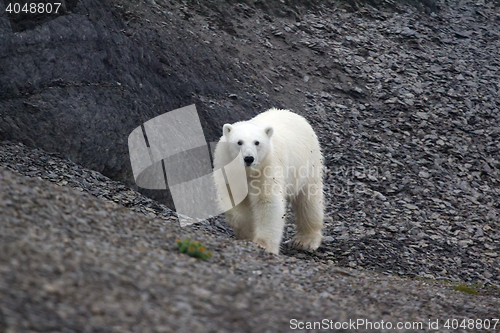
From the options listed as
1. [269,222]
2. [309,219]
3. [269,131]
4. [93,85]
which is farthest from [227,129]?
[93,85]

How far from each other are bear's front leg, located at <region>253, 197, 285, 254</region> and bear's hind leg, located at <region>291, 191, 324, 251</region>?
148 centimetres

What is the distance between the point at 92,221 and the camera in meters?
4.76

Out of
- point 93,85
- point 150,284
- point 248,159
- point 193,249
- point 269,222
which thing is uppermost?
point 93,85

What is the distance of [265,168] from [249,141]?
54 centimetres

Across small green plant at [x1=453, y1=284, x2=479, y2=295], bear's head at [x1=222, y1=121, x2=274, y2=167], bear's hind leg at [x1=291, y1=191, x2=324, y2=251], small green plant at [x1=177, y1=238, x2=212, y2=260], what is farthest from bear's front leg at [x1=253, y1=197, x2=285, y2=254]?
small green plant at [x1=453, y1=284, x2=479, y2=295]

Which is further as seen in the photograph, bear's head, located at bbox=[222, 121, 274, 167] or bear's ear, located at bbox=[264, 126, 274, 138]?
bear's ear, located at bbox=[264, 126, 274, 138]

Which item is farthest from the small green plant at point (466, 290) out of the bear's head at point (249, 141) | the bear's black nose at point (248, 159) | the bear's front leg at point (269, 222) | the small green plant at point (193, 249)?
the small green plant at point (193, 249)

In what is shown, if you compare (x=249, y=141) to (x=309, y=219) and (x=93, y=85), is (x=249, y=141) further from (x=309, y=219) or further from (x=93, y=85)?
(x=93, y=85)

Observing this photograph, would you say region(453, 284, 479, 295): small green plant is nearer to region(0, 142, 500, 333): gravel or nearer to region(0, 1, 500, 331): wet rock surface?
region(0, 1, 500, 331): wet rock surface

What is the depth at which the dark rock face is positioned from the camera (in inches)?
313

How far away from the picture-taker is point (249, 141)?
272 inches

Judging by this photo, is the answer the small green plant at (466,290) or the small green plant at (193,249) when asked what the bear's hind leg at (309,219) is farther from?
the small green plant at (193,249)

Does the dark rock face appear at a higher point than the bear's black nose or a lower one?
higher

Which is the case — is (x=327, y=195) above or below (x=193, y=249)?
below
